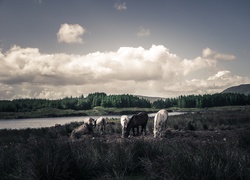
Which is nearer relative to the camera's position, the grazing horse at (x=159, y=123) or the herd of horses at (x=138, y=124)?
the grazing horse at (x=159, y=123)

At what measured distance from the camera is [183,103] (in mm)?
154750

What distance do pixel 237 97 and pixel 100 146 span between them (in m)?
156

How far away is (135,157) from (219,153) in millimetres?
2080

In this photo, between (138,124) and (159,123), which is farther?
(138,124)

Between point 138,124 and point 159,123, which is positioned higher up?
point 159,123

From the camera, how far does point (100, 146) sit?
7.55 m

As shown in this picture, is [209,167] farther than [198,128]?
No

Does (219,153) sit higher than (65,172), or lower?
higher

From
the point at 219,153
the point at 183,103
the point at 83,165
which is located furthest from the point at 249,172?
the point at 183,103

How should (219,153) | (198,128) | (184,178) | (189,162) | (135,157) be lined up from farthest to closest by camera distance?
1. (198,128)
2. (135,157)
3. (219,153)
4. (189,162)
5. (184,178)

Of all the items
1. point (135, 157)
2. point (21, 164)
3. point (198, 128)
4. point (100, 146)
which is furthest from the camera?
point (198, 128)

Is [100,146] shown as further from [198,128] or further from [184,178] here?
[198,128]

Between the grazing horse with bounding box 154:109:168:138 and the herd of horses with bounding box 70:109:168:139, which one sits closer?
the grazing horse with bounding box 154:109:168:138

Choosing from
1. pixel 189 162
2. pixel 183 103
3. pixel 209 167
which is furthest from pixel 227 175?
pixel 183 103
